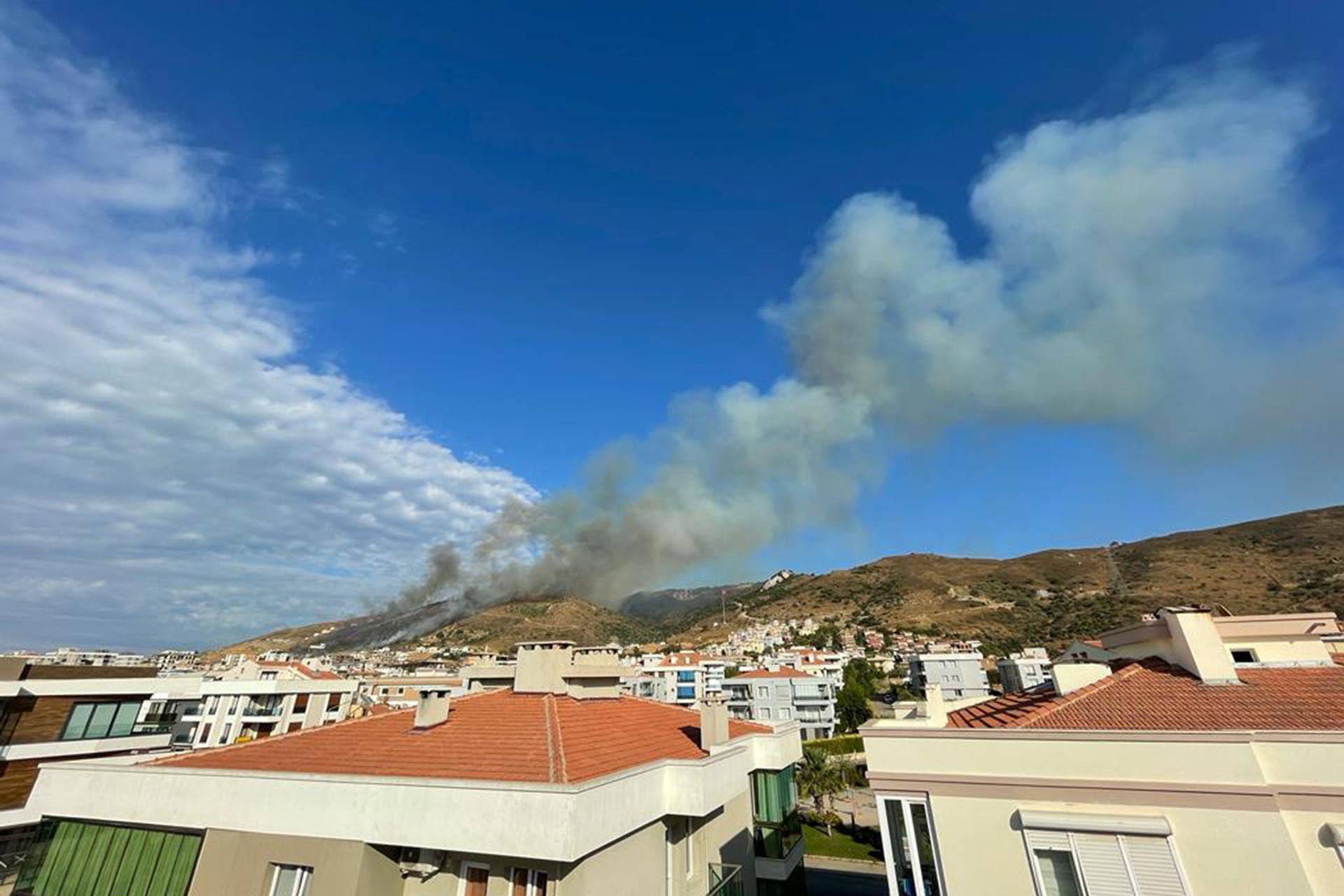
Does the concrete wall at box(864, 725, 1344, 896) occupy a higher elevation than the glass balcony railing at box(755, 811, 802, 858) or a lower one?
higher

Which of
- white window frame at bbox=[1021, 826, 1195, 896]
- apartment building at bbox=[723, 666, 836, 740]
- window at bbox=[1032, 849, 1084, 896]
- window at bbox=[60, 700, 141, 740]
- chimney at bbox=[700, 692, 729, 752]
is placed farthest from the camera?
apartment building at bbox=[723, 666, 836, 740]

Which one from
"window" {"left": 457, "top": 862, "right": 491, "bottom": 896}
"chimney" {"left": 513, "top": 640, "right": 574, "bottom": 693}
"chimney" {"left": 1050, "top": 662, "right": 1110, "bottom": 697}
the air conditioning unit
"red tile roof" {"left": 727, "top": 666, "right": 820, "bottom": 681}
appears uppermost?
"red tile roof" {"left": 727, "top": 666, "right": 820, "bottom": 681}

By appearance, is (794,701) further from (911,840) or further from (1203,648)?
(911,840)

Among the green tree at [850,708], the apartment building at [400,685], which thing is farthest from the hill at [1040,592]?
A: the green tree at [850,708]

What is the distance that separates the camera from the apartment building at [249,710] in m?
47.0

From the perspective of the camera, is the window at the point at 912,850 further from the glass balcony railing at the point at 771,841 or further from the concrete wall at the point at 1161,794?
the glass balcony railing at the point at 771,841

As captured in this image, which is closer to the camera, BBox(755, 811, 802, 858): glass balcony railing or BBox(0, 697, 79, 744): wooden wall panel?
BBox(755, 811, 802, 858): glass balcony railing

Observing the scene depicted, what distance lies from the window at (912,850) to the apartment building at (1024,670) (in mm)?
41561

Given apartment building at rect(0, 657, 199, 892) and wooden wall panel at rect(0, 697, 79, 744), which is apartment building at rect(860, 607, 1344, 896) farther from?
wooden wall panel at rect(0, 697, 79, 744)

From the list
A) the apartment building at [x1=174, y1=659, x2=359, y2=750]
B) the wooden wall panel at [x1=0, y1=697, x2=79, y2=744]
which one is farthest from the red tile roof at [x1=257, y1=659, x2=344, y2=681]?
the wooden wall panel at [x1=0, y1=697, x2=79, y2=744]

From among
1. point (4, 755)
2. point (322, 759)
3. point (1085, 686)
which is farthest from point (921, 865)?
point (4, 755)

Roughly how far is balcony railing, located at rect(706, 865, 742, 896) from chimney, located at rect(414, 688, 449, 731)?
339 inches

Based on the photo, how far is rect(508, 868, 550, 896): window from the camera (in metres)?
10.6

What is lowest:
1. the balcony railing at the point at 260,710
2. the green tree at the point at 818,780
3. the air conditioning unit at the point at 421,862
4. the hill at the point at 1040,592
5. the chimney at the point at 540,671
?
the green tree at the point at 818,780
